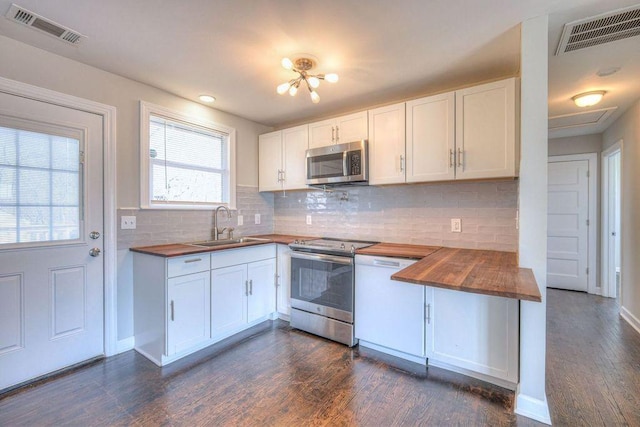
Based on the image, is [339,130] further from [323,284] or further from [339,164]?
Result: [323,284]

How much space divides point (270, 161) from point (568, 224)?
452 cm

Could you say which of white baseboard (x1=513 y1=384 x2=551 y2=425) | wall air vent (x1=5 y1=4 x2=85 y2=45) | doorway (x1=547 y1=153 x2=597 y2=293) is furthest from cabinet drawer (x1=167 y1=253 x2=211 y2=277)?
doorway (x1=547 y1=153 x2=597 y2=293)

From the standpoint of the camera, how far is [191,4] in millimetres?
1622

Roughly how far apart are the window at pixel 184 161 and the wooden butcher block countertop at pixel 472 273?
1893 mm

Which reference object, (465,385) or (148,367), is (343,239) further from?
(148,367)

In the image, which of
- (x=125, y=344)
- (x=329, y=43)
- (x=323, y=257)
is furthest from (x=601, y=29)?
(x=125, y=344)

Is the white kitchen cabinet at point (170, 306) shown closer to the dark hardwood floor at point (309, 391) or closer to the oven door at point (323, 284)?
the dark hardwood floor at point (309, 391)

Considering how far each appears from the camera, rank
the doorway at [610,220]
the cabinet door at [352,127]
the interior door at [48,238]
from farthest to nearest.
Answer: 1. the doorway at [610,220]
2. the cabinet door at [352,127]
3. the interior door at [48,238]

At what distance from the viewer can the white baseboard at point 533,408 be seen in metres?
1.67

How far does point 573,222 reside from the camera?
4.40m

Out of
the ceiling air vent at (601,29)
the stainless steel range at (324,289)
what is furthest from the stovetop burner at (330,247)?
the ceiling air vent at (601,29)

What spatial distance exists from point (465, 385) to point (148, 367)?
236 centimetres

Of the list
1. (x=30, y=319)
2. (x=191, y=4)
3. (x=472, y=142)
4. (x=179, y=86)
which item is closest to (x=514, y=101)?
(x=472, y=142)

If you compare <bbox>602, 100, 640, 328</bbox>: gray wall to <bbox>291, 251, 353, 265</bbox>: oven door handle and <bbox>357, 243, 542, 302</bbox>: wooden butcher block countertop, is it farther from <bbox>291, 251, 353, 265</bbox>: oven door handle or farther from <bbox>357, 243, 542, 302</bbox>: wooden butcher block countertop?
<bbox>291, 251, 353, 265</bbox>: oven door handle
